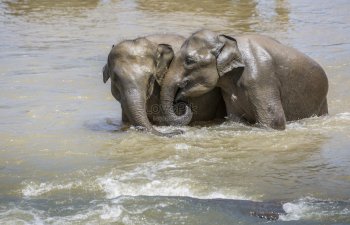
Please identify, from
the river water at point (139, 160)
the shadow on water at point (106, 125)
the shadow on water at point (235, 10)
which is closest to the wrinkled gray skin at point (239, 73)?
the river water at point (139, 160)

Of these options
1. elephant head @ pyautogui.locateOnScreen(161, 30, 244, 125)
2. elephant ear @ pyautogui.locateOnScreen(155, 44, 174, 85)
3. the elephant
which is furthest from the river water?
elephant ear @ pyautogui.locateOnScreen(155, 44, 174, 85)

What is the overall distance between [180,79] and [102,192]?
8.83 feet

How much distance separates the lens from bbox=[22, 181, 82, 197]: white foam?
7965mm

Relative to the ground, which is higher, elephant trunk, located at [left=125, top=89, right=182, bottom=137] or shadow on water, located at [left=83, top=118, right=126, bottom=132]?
elephant trunk, located at [left=125, top=89, right=182, bottom=137]

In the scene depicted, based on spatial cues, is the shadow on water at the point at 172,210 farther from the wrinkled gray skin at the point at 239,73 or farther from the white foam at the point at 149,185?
the wrinkled gray skin at the point at 239,73

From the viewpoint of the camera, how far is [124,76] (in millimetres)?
10047

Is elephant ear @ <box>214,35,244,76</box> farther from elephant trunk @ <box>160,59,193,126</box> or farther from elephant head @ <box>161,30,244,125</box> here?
elephant trunk @ <box>160,59,193,126</box>

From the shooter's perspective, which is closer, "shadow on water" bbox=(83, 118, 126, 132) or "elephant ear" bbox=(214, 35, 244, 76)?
"elephant ear" bbox=(214, 35, 244, 76)

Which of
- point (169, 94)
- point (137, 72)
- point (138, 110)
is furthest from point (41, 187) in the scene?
point (169, 94)

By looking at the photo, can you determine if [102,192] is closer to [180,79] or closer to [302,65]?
[180,79]

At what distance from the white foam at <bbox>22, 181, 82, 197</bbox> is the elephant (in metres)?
2.03

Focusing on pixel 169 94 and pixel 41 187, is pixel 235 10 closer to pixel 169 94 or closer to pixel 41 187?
pixel 169 94

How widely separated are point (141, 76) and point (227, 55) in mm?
995

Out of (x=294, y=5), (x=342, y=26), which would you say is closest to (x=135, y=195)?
(x=342, y=26)
